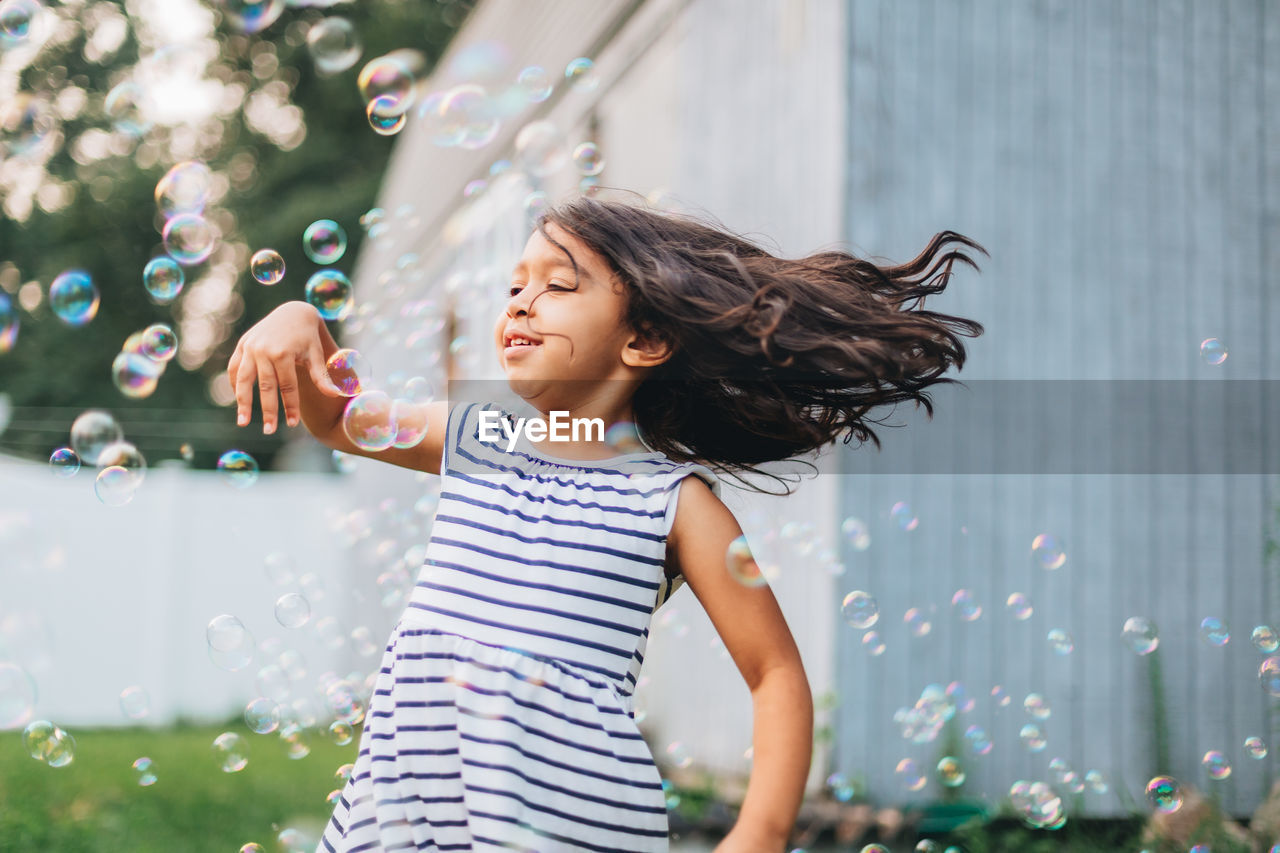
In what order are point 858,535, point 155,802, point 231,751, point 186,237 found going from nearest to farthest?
point 231,751 → point 186,237 → point 858,535 → point 155,802

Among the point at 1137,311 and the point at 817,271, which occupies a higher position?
the point at 1137,311

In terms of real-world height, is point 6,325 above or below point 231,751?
above

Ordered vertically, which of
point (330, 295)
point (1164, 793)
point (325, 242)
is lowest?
point (1164, 793)

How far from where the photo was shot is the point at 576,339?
1.78m

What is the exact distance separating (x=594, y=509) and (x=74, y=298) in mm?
1698

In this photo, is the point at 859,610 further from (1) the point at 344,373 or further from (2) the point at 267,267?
(2) the point at 267,267

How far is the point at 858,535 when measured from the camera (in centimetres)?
388

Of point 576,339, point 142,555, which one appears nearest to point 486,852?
point 576,339

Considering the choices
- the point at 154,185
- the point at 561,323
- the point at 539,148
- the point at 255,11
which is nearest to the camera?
the point at 561,323

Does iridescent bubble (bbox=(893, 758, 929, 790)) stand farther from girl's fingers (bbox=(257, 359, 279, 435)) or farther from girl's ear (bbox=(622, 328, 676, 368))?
girl's fingers (bbox=(257, 359, 279, 435))

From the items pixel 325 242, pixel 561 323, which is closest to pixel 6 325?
pixel 325 242

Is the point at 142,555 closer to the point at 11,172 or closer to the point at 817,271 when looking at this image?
the point at 817,271

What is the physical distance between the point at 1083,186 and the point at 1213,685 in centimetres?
184

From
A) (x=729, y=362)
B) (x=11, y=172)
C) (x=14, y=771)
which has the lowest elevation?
(x=14, y=771)
